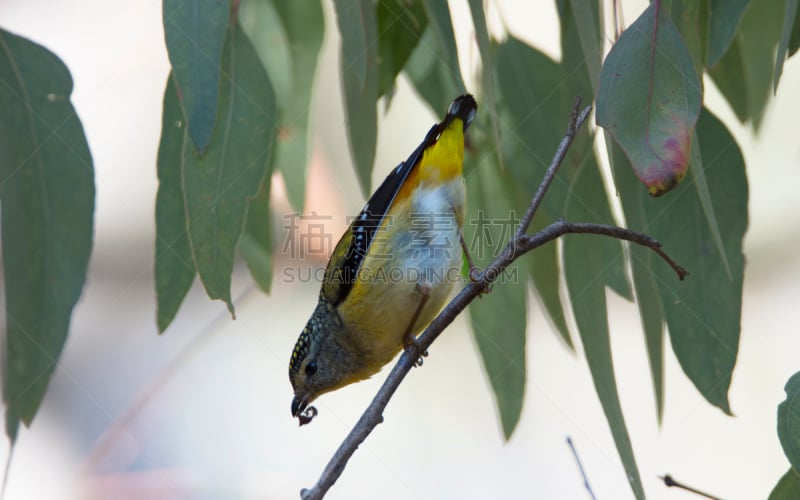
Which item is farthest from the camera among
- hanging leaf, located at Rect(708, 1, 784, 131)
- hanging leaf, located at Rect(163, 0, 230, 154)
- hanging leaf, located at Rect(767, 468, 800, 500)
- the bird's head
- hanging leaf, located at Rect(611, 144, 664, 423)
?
hanging leaf, located at Rect(708, 1, 784, 131)

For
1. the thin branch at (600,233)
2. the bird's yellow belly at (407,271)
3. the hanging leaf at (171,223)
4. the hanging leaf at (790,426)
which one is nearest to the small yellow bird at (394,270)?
the bird's yellow belly at (407,271)

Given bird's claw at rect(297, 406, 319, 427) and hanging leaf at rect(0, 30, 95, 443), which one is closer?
hanging leaf at rect(0, 30, 95, 443)

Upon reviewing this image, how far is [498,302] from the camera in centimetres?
169

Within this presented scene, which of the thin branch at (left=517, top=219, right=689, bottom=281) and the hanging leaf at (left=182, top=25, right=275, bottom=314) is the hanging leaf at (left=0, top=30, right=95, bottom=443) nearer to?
the hanging leaf at (left=182, top=25, right=275, bottom=314)

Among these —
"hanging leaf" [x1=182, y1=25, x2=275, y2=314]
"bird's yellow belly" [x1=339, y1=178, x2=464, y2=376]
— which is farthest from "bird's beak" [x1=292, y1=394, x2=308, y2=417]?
"hanging leaf" [x1=182, y1=25, x2=275, y2=314]

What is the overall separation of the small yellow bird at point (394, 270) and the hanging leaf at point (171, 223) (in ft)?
0.94

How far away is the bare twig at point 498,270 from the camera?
2.86 ft

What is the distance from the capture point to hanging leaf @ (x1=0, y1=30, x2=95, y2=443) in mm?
1462

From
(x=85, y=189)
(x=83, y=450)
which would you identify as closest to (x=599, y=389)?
(x=85, y=189)

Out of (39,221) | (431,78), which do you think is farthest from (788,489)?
(39,221)

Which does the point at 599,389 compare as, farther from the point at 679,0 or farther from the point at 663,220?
the point at 679,0

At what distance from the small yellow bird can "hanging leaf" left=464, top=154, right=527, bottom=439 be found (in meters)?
0.18

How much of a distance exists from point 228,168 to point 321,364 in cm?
45

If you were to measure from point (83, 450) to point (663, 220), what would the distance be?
2.68 m
